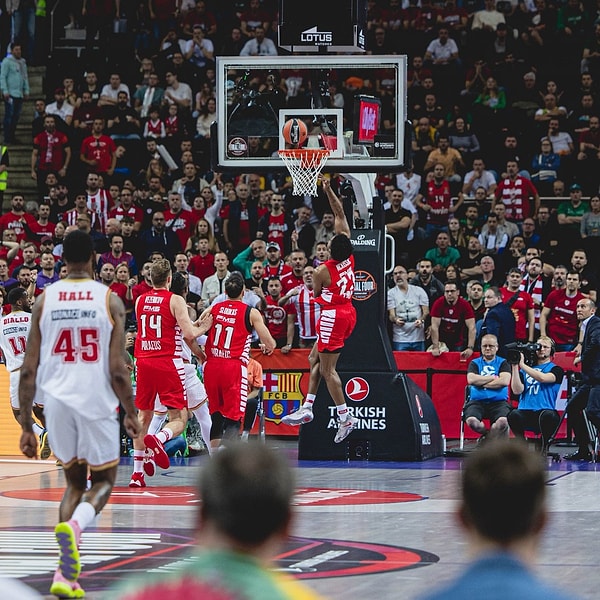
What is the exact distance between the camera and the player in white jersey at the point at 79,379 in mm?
7207

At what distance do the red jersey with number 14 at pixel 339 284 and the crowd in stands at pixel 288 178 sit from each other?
12.0 feet

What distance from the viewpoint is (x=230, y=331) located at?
45.8ft

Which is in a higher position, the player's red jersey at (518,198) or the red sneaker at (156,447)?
the player's red jersey at (518,198)

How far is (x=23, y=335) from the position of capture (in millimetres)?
14641

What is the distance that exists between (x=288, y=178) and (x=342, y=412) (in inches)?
341

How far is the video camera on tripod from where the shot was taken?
593 inches

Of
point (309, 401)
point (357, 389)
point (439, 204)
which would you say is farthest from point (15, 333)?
point (439, 204)

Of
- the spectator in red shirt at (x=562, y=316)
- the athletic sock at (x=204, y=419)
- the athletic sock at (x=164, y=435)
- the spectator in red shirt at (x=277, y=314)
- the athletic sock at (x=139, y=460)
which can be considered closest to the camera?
the athletic sock at (x=164, y=435)

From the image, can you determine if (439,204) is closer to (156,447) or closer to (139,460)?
(139,460)

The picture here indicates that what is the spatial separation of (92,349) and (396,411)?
8.30 metres

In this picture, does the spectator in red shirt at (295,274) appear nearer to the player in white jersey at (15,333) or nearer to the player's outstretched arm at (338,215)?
the player's outstretched arm at (338,215)

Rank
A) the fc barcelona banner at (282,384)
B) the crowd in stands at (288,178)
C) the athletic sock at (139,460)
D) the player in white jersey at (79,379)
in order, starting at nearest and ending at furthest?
the player in white jersey at (79,379), the athletic sock at (139,460), the fc barcelona banner at (282,384), the crowd in stands at (288,178)

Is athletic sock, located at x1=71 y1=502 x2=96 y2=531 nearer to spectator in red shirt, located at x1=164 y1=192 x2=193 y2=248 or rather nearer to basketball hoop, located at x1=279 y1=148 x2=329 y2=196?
basketball hoop, located at x1=279 y1=148 x2=329 y2=196


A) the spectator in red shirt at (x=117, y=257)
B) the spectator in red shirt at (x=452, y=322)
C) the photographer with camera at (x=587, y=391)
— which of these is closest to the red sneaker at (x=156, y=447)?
the photographer with camera at (x=587, y=391)
